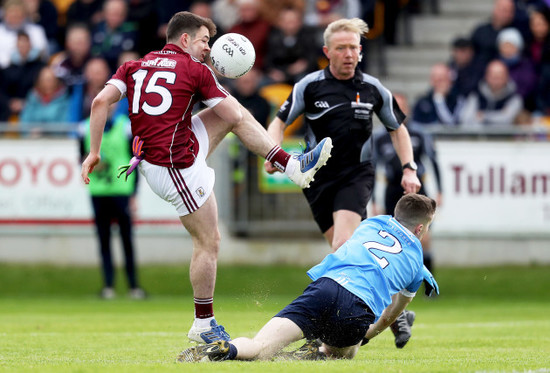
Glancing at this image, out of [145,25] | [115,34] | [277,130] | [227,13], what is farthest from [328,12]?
[277,130]

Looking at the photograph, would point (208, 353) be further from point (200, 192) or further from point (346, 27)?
point (346, 27)

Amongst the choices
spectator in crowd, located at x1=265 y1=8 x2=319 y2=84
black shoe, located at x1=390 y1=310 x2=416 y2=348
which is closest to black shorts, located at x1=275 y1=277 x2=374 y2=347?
black shoe, located at x1=390 y1=310 x2=416 y2=348

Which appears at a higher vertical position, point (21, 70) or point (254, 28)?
point (254, 28)

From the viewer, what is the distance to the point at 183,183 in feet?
26.1

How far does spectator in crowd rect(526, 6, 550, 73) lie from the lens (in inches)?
733

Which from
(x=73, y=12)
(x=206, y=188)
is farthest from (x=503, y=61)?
(x=206, y=188)

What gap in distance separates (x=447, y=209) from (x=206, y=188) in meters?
9.13

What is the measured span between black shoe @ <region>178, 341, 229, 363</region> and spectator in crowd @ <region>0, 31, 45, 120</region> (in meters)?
12.4

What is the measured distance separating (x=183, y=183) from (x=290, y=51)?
10975mm

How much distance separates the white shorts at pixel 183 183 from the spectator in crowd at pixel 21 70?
11.5 m

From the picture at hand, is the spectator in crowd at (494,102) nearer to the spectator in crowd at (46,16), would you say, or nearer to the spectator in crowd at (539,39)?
the spectator in crowd at (539,39)

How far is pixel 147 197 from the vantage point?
1681cm

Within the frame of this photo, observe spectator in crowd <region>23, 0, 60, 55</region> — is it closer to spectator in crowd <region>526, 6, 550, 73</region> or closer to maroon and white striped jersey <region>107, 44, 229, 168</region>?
spectator in crowd <region>526, 6, 550, 73</region>

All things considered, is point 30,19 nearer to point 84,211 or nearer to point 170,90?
point 84,211
